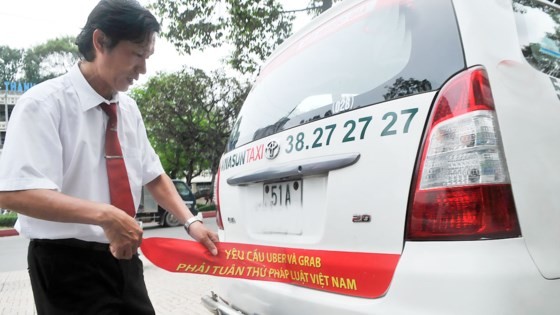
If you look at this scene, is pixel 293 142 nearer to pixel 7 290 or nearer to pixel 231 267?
pixel 231 267

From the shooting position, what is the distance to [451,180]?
1230mm

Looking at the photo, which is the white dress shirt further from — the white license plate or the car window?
the car window

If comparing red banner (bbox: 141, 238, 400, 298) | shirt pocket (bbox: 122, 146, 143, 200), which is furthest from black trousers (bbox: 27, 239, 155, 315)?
shirt pocket (bbox: 122, 146, 143, 200)

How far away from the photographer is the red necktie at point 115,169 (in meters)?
1.50

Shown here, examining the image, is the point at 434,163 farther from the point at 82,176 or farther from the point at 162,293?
the point at 162,293

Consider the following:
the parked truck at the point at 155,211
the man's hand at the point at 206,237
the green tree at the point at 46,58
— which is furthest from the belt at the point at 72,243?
the green tree at the point at 46,58

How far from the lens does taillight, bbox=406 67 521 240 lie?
3.90ft

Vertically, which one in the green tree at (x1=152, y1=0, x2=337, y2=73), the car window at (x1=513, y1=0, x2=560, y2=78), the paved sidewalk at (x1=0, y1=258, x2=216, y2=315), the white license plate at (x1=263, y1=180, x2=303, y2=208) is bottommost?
the paved sidewalk at (x1=0, y1=258, x2=216, y2=315)

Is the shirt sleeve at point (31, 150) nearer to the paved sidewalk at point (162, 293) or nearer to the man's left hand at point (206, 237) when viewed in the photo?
the man's left hand at point (206, 237)

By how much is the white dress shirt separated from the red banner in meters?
0.25

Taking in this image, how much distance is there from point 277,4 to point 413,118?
294 inches

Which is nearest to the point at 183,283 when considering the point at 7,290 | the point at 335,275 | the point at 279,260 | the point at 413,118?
the point at 7,290

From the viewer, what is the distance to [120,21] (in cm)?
138

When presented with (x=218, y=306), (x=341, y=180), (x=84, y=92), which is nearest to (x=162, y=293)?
(x=218, y=306)
